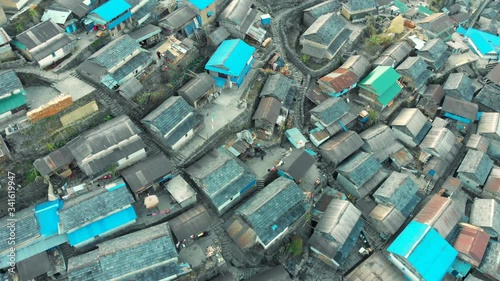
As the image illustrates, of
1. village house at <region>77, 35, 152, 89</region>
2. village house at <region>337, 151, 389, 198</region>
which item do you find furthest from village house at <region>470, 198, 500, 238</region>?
village house at <region>77, 35, 152, 89</region>

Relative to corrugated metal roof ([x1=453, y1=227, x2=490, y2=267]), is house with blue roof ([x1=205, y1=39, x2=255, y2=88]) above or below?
above

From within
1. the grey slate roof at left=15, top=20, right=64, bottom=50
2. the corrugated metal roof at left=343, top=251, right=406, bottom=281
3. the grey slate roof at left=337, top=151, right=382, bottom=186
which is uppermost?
the grey slate roof at left=15, top=20, right=64, bottom=50

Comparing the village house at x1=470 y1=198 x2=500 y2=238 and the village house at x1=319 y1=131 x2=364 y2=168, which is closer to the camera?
the village house at x1=470 y1=198 x2=500 y2=238

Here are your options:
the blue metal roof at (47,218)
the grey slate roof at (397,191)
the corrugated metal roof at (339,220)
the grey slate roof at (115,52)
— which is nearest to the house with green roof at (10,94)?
the grey slate roof at (115,52)

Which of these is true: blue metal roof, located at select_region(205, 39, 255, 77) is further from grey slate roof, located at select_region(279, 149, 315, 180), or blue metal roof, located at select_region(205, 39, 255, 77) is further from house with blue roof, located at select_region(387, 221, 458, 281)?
house with blue roof, located at select_region(387, 221, 458, 281)

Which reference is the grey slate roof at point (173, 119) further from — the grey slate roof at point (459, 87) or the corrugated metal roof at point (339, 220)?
the grey slate roof at point (459, 87)

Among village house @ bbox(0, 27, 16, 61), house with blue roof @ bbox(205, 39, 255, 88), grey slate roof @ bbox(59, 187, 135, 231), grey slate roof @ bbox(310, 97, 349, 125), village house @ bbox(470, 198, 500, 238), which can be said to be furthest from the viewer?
grey slate roof @ bbox(310, 97, 349, 125)

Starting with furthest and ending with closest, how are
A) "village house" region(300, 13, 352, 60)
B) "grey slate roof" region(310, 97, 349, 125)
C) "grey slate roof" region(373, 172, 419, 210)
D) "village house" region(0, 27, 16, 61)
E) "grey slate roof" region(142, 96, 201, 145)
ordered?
"village house" region(300, 13, 352, 60), "grey slate roof" region(310, 97, 349, 125), "grey slate roof" region(373, 172, 419, 210), "village house" region(0, 27, 16, 61), "grey slate roof" region(142, 96, 201, 145)
